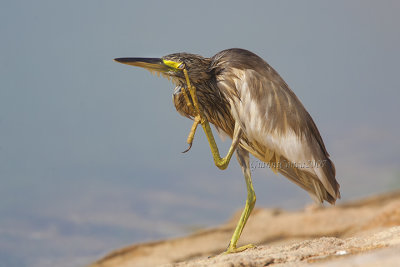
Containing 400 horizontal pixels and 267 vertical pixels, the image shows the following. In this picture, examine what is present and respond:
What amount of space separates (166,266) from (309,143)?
1797 mm

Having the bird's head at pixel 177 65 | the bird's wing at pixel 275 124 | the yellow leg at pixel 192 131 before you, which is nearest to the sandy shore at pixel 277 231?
the bird's wing at pixel 275 124

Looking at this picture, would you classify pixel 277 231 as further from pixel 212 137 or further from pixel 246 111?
pixel 246 111

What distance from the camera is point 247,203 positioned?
185 inches

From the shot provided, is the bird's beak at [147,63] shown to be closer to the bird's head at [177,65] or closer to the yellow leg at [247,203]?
Answer: the bird's head at [177,65]

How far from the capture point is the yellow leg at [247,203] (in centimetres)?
458

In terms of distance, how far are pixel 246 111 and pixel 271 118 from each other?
258 mm

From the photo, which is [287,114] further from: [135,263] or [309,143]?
[135,263]

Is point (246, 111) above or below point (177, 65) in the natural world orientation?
below

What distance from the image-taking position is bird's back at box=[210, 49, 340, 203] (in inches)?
175

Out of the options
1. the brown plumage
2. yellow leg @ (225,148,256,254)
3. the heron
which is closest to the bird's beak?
the heron

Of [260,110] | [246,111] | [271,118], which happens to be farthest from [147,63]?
[271,118]

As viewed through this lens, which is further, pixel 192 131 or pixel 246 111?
pixel 192 131

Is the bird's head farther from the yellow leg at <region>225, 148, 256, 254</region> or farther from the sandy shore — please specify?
the sandy shore

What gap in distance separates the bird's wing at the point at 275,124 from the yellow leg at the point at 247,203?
11 cm
